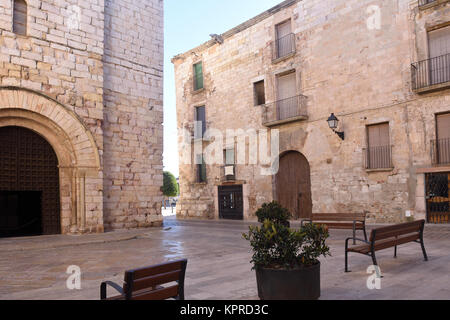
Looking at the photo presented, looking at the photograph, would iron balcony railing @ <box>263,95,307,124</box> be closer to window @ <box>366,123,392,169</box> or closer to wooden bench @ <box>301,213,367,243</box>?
window @ <box>366,123,392,169</box>

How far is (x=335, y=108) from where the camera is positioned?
51.7ft

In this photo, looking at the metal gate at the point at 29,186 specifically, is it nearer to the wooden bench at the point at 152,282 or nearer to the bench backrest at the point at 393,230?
the wooden bench at the point at 152,282

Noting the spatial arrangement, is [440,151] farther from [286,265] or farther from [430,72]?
[286,265]

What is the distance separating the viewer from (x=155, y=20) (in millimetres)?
13852

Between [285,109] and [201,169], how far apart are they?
279 inches

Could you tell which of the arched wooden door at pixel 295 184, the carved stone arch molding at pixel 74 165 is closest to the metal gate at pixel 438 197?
the arched wooden door at pixel 295 184

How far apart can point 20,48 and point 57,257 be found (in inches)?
228

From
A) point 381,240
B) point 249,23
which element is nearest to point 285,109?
point 249,23

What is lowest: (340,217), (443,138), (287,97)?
(340,217)

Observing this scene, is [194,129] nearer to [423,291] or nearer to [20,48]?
[20,48]

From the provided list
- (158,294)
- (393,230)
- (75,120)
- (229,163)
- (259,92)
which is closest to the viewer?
(158,294)

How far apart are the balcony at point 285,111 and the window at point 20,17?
413 inches

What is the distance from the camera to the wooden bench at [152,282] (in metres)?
3.22
